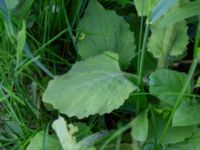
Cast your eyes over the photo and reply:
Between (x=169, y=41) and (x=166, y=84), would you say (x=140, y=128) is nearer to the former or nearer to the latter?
(x=166, y=84)

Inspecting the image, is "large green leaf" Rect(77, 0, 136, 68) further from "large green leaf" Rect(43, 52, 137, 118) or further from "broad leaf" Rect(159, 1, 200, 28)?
"broad leaf" Rect(159, 1, 200, 28)

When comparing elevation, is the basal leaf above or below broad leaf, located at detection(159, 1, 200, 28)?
below

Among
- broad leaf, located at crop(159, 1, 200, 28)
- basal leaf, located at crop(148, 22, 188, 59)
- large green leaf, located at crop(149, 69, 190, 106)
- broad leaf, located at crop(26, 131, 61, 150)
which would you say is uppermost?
broad leaf, located at crop(159, 1, 200, 28)

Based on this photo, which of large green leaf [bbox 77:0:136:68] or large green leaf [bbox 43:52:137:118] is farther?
large green leaf [bbox 77:0:136:68]

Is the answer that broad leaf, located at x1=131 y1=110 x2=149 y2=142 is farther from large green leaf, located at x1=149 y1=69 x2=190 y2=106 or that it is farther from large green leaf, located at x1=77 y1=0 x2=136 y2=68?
large green leaf, located at x1=77 y1=0 x2=136 y2=68

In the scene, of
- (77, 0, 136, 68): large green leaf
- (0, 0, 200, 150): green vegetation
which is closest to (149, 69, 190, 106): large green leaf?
(0, 0, 200, 150): green vegetation

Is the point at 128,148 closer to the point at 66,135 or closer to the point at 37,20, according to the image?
the point at 66,135

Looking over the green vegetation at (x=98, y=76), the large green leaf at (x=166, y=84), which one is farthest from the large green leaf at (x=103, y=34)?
the large green leaf at (x=166, y=84)
